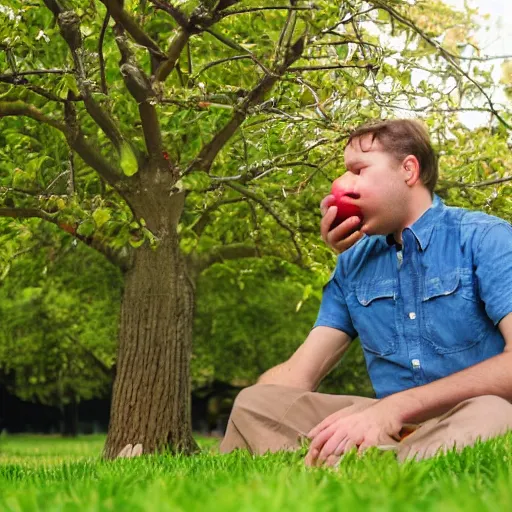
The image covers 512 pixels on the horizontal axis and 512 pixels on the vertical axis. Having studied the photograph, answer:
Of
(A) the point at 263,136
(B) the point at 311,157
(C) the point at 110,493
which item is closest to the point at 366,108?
(A) the point at 263,136

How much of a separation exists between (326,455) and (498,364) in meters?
0.84

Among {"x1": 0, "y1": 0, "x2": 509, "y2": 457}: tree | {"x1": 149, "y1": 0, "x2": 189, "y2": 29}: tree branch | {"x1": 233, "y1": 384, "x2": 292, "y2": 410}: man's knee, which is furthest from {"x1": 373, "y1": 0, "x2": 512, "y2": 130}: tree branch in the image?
{"x1": 233, "y1": 384, "x2": 292, "y2": 410}: man's knee

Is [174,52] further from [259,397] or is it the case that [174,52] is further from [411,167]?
[259,397]

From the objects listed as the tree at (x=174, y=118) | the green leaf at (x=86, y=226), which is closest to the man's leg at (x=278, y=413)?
the tree at (x=174, y=118)

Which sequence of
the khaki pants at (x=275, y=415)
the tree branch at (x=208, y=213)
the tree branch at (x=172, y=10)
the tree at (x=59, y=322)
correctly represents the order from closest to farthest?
1. the khaki pants at (x=275, y=415)
2. the tree branch at (x=172, y=10)
3. the tree branch at (x=208, y=213)
4. the tree at (x=59, y=322)

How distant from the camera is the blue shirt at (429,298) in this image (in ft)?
11.7

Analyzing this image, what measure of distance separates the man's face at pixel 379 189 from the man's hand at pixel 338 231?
6 centimetres

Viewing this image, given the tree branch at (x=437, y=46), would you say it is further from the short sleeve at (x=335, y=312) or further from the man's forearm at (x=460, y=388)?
the man's forearm at (x=460, y=388)

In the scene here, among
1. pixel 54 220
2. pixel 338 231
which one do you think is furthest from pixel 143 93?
pixel 338 231

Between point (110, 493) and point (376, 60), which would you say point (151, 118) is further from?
point (110, 493)

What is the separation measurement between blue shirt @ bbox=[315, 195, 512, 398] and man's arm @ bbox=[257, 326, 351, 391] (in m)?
0.07

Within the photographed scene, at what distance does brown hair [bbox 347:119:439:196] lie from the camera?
3979 millimetres

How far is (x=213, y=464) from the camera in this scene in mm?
3588

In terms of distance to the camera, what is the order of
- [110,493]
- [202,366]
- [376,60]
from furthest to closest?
[202,366], [376,60], [110,493]
